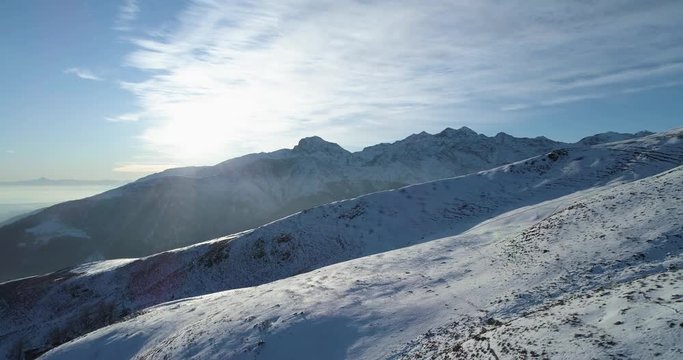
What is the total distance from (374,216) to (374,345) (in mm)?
41428

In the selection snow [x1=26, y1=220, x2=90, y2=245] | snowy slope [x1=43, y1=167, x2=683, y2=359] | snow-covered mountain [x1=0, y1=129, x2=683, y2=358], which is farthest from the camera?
snow [x1=26, y1=220, x2=90, y2=245]

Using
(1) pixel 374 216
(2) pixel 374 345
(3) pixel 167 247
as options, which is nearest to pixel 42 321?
(1) pixel 374 216

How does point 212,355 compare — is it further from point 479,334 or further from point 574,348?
point 574,348

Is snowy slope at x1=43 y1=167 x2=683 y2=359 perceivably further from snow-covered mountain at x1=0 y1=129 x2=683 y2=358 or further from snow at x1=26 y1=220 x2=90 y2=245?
snow at x1=26 y1=220 x2=90 y2=245

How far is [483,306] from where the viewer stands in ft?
62.5

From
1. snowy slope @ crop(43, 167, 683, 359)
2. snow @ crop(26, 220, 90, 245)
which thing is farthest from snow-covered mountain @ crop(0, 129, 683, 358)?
snow @ crop(26, 220, 90, 245)

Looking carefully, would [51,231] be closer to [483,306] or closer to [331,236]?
[331,236]

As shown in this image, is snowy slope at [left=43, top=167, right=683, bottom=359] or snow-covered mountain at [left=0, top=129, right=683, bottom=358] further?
snow-covered mountain at [left=0, top=129, right=683, bottom=358]

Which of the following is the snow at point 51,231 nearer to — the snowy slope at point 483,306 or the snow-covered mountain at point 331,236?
the snow-covered mountain at point 331,236

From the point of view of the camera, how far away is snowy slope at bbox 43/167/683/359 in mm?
12977

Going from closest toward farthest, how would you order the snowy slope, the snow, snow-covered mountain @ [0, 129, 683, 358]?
the snowy slope → snow-covered mountain @ [0, 129, 683, 358] → the snow

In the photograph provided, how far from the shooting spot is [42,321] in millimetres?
56312

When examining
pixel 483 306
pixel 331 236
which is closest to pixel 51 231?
pixel 331 236

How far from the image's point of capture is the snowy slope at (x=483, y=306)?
13.0 metres
